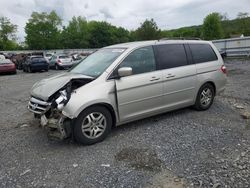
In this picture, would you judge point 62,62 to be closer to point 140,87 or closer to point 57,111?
point 140,87

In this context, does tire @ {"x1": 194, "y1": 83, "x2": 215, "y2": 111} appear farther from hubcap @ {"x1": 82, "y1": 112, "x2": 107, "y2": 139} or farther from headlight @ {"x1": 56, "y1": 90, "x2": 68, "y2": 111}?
headlight @ {"x1": 56, "y1": 90, "x2": 68, "y2": 111}

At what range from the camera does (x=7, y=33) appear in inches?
2940

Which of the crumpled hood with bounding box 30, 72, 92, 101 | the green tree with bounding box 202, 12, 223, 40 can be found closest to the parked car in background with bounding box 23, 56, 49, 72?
the crumpled hood with bounding box 30, 72, 92, 101

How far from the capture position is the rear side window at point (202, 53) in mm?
6158

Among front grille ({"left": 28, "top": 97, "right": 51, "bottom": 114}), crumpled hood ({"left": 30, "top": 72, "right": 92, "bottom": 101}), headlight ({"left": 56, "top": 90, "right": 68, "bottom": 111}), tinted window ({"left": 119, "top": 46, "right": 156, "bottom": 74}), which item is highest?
tinted window ({"left": 119, "top": 46, "right": 156, "bottom": 74})

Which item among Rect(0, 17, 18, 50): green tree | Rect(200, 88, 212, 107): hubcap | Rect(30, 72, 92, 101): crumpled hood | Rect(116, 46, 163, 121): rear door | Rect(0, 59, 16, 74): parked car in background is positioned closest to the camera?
Rect(30, 72, 92, 101): crumpled hood

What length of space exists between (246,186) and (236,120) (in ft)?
8.80

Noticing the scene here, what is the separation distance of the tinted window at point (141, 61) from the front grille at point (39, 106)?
153 cm

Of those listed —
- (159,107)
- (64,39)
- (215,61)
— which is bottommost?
(159,107)

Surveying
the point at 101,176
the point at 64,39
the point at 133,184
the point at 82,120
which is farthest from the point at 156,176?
the point at 64,39

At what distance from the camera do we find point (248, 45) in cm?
2080

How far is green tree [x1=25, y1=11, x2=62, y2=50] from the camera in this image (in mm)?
77250

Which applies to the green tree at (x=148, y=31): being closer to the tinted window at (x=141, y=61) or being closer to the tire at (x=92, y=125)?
the tinted window at (x=141, y=61)

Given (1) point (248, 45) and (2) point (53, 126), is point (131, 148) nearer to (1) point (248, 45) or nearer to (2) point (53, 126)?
(2) point (53, 126)
